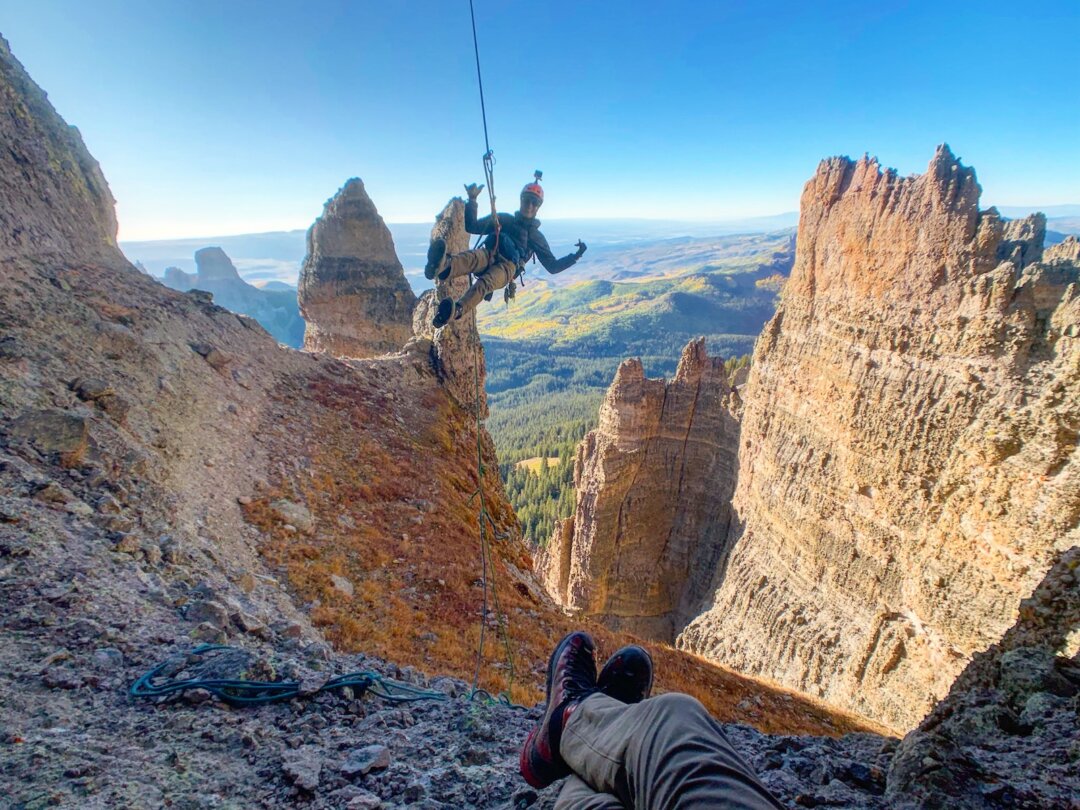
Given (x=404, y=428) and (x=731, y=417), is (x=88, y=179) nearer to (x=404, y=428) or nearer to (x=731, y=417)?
(x=404, y=428)

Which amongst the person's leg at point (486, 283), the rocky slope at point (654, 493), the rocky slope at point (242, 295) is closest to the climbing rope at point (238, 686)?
the person's leg at point (486, 283)

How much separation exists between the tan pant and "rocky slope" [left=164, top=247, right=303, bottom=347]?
5634 inches

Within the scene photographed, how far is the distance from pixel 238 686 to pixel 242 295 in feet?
557

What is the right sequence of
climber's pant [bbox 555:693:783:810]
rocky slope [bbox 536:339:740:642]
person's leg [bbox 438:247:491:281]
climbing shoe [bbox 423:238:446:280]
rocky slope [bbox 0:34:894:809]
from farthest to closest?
1. rocky slope [bbox 536:339:740:642]
2. climbing shoe [bbox 423:238:446:280]
3. person's leg [bbox 438:247:491:281]
4. rocky slope [bbox 0:34:894:809]
5. climber's pant [bbox 555:693:783:810]

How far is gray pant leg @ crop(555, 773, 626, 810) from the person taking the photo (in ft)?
8.54

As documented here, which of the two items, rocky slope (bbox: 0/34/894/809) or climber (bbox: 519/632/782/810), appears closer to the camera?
climber (bbox: 519/632/782/810)

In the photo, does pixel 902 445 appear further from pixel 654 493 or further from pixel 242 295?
pixel 242 295

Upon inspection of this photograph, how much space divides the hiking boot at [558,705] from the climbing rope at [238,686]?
4.47ft

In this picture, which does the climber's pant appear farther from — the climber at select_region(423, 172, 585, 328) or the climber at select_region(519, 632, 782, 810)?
the climber at select_region(423, 172, 585, 328)

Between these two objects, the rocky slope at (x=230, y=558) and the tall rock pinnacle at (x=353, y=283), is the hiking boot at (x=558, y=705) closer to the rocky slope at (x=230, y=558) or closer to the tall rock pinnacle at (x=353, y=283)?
the rocky slope at (x=230, y=558)

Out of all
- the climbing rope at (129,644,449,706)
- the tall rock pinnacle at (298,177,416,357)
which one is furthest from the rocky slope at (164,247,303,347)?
the climbing rope at (129,644,449,706)

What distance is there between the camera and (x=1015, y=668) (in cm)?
388

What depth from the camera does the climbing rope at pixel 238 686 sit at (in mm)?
3512

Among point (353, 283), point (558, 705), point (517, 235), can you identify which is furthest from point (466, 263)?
point (353, 283)
